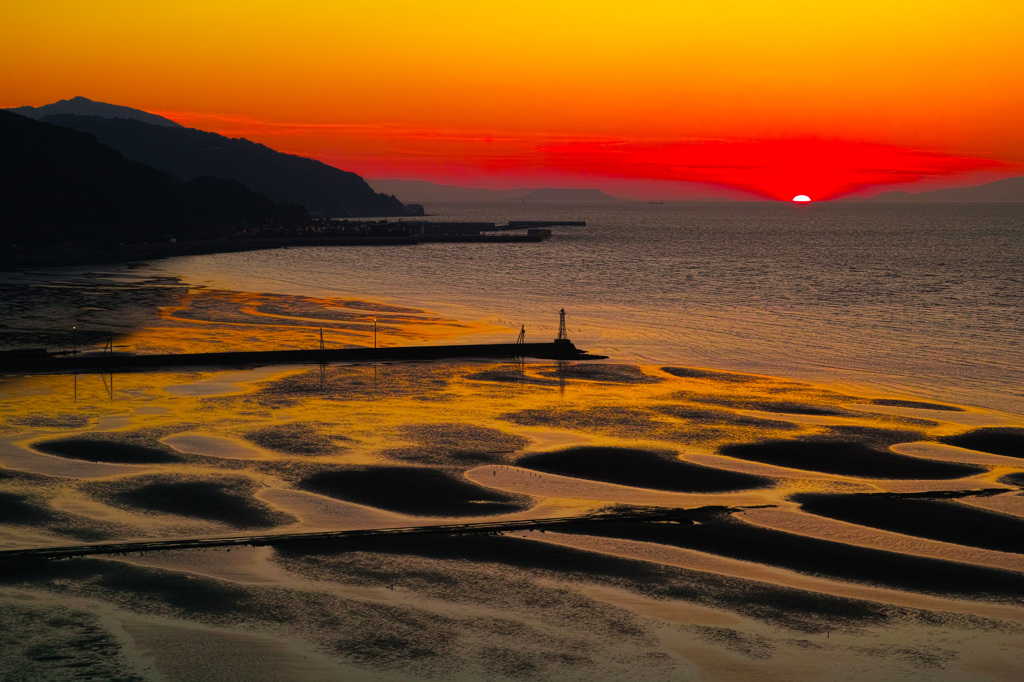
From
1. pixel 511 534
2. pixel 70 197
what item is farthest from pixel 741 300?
pixel 70 197

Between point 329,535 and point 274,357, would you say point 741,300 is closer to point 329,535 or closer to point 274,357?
point 274,357

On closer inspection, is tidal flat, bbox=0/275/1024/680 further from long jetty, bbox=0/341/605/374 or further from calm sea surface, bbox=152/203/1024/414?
calm sea surface, bbox=152/203/1024/414

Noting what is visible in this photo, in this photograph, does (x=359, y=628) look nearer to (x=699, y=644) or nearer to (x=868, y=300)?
(x=699, y=644)

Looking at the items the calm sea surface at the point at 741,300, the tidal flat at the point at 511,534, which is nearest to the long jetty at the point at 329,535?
the tidal flat at the point at 511,534

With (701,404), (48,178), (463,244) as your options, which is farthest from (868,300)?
(48,178)

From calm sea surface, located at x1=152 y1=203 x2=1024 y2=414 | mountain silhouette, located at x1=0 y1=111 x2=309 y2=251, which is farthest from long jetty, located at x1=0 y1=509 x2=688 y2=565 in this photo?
mountain silhouette, located at x1=0 y1=111 x2=309 y2=251
